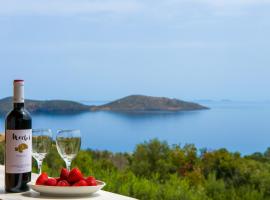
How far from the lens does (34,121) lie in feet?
7.12

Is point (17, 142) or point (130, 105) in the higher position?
point (130, 105)

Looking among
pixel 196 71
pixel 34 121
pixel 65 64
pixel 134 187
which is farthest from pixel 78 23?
pixel 34 121

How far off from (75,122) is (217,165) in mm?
1456

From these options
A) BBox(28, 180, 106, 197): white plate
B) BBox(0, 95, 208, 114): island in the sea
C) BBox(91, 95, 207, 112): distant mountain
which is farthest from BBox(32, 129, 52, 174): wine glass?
BBox(91, 95, 207, 112): distant mountain

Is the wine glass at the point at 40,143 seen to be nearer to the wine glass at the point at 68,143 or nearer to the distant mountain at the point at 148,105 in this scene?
the wine glass at the point at 68,143

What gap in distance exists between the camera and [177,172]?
17.8 ft

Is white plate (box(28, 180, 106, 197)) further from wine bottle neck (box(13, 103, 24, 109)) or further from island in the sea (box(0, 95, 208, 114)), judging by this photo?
island in the sea (box(0, 95, 208, 114))

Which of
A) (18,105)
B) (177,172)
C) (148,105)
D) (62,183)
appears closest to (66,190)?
(62,183)

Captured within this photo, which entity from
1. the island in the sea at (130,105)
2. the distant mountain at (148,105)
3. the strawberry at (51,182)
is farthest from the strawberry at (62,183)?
the distant mountain at (148,105)

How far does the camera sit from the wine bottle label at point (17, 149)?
2.05 meters

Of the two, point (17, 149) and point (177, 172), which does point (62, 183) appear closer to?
point (17, 149)

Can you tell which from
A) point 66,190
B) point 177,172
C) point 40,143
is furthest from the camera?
point 177,172

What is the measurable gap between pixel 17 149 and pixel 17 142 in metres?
0.03

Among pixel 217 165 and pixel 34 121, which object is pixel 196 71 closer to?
pixel 217 165
